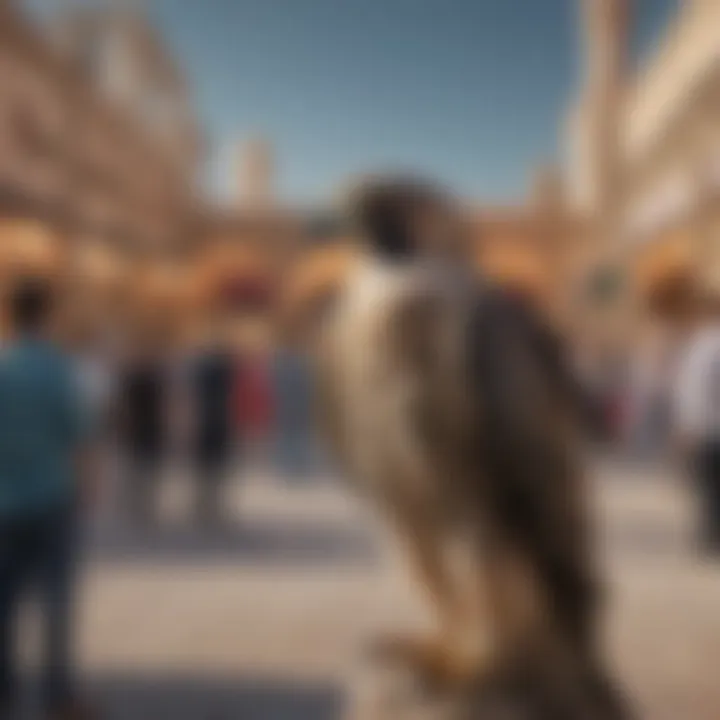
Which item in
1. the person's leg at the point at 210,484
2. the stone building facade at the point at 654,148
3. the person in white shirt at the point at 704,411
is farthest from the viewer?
the stone building facade at the point at 654,148

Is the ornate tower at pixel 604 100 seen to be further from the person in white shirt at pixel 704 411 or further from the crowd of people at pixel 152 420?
the person in white shirt at pixel 704 411

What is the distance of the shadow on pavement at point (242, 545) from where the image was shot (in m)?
4.74

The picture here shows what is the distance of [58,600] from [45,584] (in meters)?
0.06

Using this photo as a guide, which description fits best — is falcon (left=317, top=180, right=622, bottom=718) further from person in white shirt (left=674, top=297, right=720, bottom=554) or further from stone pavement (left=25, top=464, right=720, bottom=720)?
person in white shirt (left=674, top=297, right=720, bottom=554)

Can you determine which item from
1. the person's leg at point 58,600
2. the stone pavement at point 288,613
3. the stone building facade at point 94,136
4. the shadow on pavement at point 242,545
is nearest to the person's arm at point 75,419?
the person's leg at point 58,600

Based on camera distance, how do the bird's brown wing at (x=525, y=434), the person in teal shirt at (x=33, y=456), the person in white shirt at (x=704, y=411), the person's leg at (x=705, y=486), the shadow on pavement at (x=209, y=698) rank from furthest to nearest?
the person's leg at (x=705, y=486), the person in white shirt at (x=704, y=411), the shadow on pavement at (x=209, y=698), the person in teal shirt at (x=33, y=456), the bird's brown wing at (x=525, y=434)

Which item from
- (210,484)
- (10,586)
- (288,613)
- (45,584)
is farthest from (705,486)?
(10,586)

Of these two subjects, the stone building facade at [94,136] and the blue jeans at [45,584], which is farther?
the stone building facade at [94,136]

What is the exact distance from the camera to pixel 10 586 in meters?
2.43

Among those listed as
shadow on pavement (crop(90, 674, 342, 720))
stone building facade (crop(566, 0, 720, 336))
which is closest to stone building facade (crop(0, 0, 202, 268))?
stone building facade (crop(566, 0, 720, 336))

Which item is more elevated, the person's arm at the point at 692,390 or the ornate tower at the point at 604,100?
the ornate tower at the point at 604,100

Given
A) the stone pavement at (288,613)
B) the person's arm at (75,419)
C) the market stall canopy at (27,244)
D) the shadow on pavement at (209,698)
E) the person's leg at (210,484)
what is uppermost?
the market stall canopy at (27,244)

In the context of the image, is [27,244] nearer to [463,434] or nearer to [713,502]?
[713,502]

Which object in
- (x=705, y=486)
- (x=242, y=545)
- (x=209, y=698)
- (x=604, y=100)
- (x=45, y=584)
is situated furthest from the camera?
(x=604, y=100)
